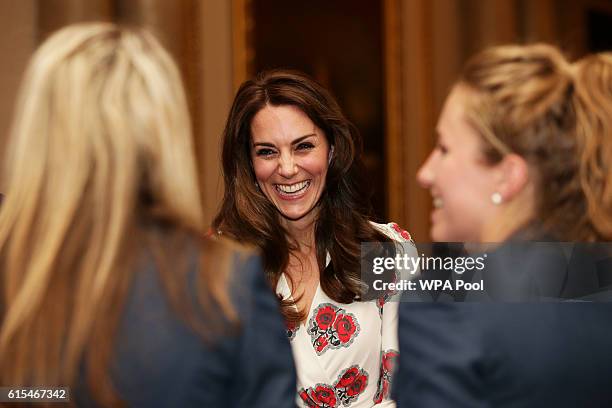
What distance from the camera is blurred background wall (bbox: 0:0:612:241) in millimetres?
A: 2729

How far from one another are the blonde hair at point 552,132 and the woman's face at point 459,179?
29 millimetres

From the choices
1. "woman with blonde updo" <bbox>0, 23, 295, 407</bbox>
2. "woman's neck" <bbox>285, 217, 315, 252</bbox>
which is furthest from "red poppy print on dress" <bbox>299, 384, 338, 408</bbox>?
"woman with blonde updo" <bbox>0, 23, 295, 407</bbox>

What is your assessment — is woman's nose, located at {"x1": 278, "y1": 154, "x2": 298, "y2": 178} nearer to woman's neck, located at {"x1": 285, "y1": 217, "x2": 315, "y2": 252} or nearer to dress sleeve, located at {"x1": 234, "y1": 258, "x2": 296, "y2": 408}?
woman's neck, located at {"x1": 285, "y1": 217, "x2": 315, "y2": 252}

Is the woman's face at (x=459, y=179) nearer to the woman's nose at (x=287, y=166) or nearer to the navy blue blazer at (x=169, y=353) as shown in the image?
the navy blue blazer at (x=169, y=353)

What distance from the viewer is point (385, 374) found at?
6.11 ft

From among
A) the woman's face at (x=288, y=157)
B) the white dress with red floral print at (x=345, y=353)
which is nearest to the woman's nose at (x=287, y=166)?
the woman's face at (x=288, y=157)

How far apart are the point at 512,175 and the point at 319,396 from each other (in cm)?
89

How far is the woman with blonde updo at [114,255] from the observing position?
0.93m

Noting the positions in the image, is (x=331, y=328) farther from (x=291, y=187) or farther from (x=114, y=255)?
(x=114, y=255)

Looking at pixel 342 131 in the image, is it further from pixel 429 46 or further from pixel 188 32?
pixel 429 46

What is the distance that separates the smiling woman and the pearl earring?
0.77 metres

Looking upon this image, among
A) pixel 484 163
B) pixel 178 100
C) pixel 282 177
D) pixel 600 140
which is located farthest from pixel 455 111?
pixel 282 177

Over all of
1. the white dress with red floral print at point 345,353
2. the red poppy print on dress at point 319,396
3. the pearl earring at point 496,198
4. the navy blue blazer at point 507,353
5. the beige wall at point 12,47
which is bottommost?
the red poppy print on dress at point 319,396

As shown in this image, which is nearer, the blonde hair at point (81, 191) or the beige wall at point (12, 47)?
the blonde hair at point (81, 191)
